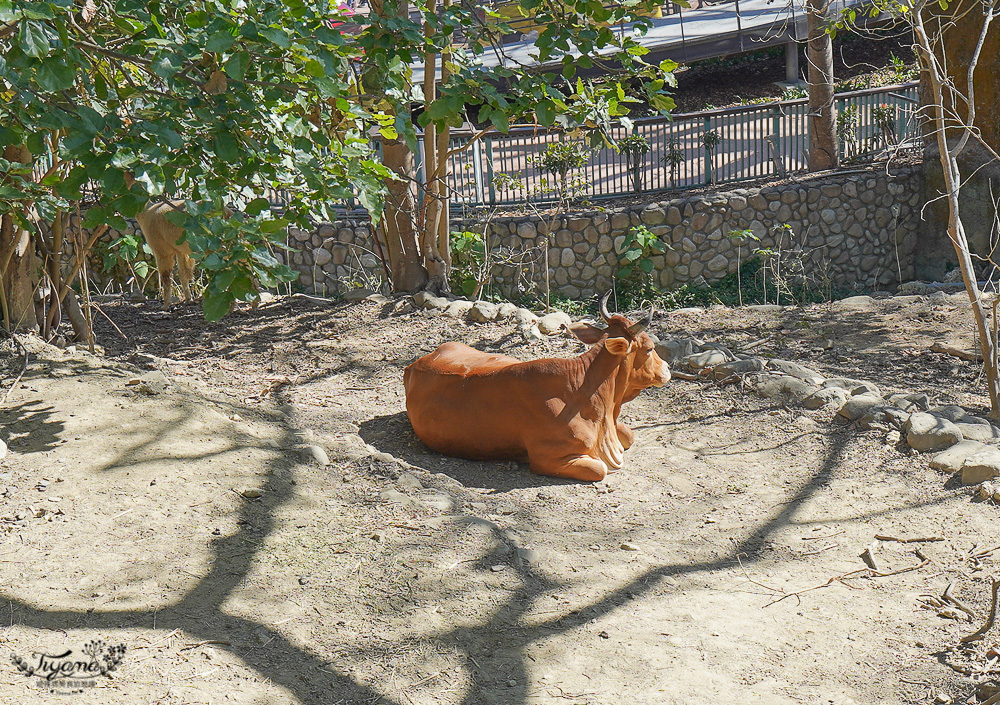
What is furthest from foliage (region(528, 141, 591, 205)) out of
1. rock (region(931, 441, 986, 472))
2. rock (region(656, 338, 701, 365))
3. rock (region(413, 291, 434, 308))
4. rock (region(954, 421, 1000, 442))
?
rock (region(931, 441, 986, 472))

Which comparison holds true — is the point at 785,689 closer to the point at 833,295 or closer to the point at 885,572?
the point at 885,572

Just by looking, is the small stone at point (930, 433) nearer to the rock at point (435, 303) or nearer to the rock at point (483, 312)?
the rock at point (483, 312)

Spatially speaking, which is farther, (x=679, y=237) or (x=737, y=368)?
(x=679, y=237)

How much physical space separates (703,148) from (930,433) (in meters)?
8.92

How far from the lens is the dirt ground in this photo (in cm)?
346

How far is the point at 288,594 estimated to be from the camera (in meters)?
3.88

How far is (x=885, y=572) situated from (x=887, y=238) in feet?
34.0

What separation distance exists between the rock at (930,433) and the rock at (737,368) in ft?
4.59

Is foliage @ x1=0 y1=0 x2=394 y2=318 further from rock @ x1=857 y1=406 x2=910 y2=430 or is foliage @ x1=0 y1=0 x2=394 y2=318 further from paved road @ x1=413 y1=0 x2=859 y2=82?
paved road @ x1=413 y1=0 x2=859 y2=82

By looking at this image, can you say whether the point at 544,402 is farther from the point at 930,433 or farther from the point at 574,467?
the point at 930,433

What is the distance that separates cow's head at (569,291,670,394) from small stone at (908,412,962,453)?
5.13ft

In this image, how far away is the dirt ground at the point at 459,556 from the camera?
346cm

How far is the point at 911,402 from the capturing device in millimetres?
6102

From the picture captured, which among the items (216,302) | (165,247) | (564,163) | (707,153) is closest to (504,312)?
(165,247)
